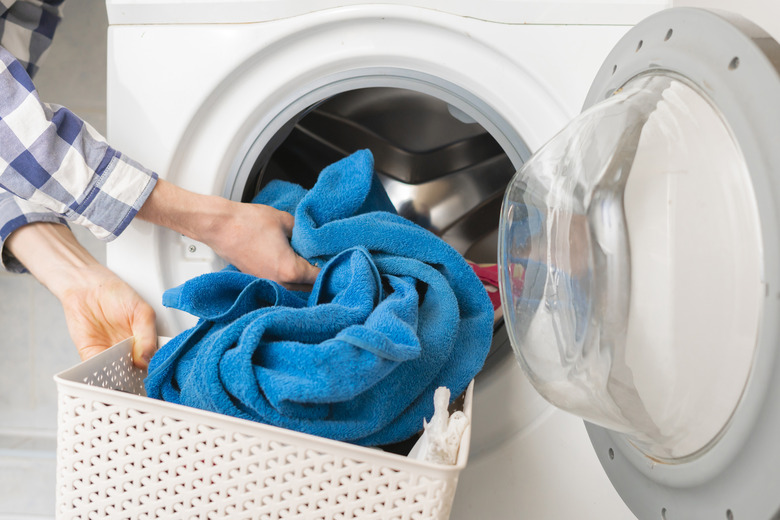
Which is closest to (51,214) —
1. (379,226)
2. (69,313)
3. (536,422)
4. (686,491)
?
(69,313)

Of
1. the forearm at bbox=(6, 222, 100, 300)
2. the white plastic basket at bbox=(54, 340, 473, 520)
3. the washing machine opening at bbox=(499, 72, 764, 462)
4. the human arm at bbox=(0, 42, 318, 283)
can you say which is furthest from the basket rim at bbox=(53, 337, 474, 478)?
the forearm at bbox=(6, 222, 100, 300)

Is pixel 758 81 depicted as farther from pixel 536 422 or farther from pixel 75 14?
pixel 75 14

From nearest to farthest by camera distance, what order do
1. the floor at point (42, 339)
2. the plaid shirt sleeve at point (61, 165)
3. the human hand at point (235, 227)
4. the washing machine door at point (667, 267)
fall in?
1. the washing machine door at point (667, 267)
2. the plaid shirt sleeve at point (61, 165)
3. the human hand at point (235, 227)
4. the floor at point (42, 339)

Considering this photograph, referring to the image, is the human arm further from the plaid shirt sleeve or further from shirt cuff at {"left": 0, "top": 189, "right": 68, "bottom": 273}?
shirt cuff at {"left": 0, "top": 189, "right": 68, "bottom": 273}

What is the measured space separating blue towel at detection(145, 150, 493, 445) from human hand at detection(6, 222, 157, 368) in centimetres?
17

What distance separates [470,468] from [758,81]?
0.58m

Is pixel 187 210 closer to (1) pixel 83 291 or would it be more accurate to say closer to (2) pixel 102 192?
(2) pixel 102 192

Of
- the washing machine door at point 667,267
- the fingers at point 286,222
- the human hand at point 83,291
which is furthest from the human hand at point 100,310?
the washing machine door at point 667,267

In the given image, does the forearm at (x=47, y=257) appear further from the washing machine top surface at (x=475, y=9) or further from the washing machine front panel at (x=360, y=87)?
the washing machine top surface at (x=475, y=9)

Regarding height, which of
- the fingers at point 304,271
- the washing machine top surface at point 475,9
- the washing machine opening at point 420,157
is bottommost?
the fingers at point 304,271

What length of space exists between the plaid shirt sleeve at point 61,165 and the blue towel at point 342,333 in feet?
0.46

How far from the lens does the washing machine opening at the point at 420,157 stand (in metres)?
1.03

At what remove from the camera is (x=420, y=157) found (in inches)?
43.3

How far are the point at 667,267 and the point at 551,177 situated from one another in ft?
0.59
